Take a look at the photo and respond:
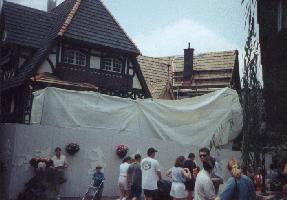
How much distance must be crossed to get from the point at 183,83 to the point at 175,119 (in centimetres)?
1500

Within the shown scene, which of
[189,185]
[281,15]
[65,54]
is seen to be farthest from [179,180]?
[65,54]

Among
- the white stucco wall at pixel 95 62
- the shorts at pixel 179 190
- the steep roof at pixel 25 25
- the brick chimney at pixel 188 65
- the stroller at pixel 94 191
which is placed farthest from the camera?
the brick chimney at pixel 188 65

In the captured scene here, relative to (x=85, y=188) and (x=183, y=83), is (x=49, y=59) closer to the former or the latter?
(x=85, y=188)

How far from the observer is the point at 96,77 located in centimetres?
2142

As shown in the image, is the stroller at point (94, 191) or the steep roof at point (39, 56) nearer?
the stroller at point (94, 191)

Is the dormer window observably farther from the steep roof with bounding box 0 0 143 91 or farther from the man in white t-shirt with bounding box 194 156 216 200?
the man in white t-shirt with bounding box 194 156 216 200

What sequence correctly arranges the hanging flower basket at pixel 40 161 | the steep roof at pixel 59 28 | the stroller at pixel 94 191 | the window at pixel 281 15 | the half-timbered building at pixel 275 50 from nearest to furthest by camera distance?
the hanging flower basket at pixel 40 161 → the stroller at pixel 94 191 → the half-timbered building at pixel 275 50 → the window at pixel 281 15 → the steep roof at pixel 59 28

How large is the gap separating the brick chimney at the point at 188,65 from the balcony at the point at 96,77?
8210 millimetres

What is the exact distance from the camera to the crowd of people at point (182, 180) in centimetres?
633

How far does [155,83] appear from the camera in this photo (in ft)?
92.5

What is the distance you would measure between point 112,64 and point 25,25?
199 inches

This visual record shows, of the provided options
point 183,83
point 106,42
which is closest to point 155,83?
point 183,83

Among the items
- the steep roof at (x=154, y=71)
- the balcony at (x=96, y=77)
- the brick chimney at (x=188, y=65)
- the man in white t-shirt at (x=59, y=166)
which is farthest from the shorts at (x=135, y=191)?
the brick chimney at (x=188, y=65)

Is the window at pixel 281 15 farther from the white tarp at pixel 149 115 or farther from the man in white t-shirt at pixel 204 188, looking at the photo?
the man in white t-shirt at pixel 204 188
